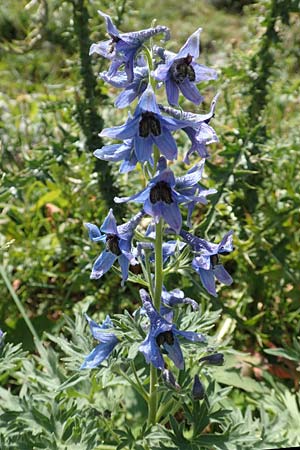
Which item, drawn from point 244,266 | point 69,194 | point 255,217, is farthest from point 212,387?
point 69,194

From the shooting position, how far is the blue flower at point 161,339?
169cm

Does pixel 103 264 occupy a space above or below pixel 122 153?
below

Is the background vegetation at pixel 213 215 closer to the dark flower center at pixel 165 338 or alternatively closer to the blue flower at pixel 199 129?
the dark flower center at pixel 165 338

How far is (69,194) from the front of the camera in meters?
3.58

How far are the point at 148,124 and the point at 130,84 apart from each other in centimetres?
17

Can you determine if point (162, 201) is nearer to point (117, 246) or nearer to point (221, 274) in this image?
point (117, 246)

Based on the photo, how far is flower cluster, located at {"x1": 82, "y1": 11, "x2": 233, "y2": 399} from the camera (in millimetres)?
1554

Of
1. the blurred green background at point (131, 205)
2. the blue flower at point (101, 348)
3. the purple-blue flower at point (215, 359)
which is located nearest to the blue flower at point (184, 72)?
the blue flower at point (101, 348)

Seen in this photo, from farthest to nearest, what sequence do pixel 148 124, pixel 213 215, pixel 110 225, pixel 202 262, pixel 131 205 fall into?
pixel 131 205 → pixel 213 215 → pixel 202 262 → pixel 110 225 → pixel 148 124

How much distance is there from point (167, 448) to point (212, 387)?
1.09 ft

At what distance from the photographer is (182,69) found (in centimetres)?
157

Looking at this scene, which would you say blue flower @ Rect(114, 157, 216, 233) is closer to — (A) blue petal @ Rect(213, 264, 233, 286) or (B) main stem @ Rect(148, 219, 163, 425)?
(B) main stem @ Rect(148, 219, 163, 425)

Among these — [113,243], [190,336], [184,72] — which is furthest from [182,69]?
[190,336]

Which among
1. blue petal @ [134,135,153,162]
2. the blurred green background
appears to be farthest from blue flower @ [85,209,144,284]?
the blurred green background
